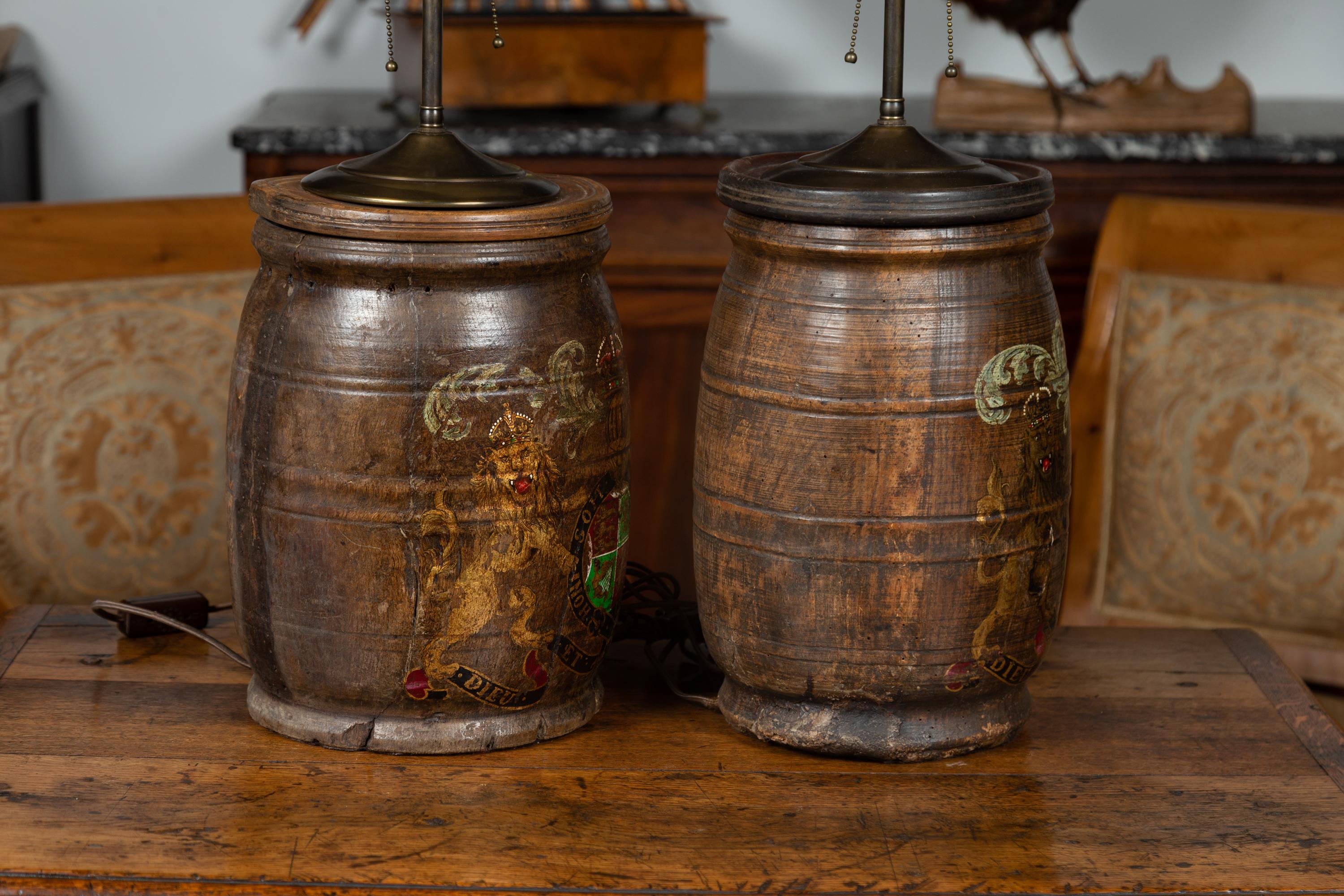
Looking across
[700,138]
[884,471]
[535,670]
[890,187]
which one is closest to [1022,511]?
[884,471]

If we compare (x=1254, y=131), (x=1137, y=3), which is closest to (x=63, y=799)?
(x=1254, y=131)

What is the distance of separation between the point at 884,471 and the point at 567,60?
102cm

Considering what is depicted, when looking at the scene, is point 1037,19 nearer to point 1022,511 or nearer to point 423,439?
point 1022,511

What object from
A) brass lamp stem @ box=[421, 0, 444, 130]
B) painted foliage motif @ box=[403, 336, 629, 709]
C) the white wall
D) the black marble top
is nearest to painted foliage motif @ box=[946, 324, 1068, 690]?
painted foliage motif @ box=[403, 336, 629, 709]

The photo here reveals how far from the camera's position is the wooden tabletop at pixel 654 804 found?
0.78 metres

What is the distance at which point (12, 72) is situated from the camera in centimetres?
188

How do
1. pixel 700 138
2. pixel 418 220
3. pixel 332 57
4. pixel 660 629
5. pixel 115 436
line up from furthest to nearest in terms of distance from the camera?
pixel 332 57
pixel 700 138
pixel 115 436
pixel 660 629
pixel 418 220

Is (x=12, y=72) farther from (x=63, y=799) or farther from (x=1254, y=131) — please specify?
(x=1254, y=131)

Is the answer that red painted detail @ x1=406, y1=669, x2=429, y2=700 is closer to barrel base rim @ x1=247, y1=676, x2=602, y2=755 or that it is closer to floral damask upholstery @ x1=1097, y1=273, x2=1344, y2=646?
barrel base rim @ x1=247, y1=676, x2=602, y2=755

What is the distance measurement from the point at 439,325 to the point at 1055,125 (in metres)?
1.09

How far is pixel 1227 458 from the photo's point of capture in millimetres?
1521

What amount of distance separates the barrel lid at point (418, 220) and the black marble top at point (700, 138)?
0.78 m

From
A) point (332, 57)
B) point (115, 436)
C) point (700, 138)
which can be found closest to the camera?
point (115, 436)

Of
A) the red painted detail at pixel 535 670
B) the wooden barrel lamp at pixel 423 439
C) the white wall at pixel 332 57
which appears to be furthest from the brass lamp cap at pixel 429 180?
the white wall at pixel 332 57
